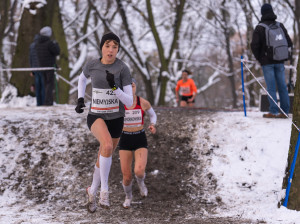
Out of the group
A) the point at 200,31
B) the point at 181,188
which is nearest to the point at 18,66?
the point at 181,188

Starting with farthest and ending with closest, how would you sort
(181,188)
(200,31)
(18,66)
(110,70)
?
(200,31), (18,66), (181,188), (110,70)

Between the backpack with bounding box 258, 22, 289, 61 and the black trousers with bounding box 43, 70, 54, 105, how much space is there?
18.6 feet

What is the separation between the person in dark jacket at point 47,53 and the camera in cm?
1005

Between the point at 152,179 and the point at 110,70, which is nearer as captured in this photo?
the point at 110,70

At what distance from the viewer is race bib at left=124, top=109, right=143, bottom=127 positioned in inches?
230

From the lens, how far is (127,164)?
19.2 ft

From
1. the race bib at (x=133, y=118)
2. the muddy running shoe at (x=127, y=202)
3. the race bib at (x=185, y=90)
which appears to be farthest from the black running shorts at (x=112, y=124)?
the race bib at (x=185, y=90)

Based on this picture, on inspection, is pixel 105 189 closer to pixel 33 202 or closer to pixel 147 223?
pixel 147 223

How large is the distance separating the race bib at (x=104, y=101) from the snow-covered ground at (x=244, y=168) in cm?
173

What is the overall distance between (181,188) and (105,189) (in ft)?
7.32

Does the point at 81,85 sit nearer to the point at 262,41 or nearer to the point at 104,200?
the point at 104,200

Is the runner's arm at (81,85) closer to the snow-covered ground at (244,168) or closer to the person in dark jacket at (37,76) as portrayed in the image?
the snow-covered ground at (244,168)

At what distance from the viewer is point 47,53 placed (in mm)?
10344

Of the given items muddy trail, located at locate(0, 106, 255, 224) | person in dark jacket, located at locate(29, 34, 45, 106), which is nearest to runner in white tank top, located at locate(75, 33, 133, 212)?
muddy trail, located at locate(0, 106, 255, 224)
